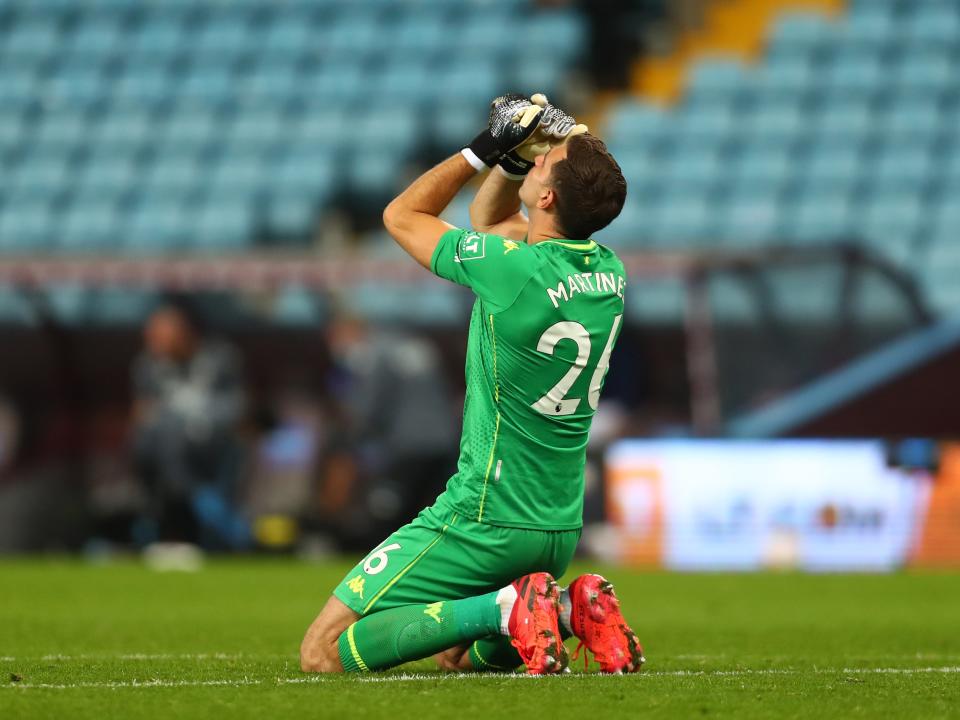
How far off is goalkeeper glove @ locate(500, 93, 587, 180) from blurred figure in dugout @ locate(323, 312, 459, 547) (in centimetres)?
810

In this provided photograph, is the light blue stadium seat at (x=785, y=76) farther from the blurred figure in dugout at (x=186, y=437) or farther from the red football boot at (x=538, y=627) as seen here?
the red football boot at (x=538, y=627)

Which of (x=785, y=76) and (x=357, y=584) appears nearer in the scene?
(x=357, y=584)

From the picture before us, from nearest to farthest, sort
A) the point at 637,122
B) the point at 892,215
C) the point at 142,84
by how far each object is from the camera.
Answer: the point at 892,215 < the point at 637,122 < the point at 142,84

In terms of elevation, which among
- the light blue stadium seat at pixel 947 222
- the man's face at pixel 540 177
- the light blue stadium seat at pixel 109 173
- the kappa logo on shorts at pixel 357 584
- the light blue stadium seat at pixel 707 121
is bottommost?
the kappa logo on shorts at pixel 357 584

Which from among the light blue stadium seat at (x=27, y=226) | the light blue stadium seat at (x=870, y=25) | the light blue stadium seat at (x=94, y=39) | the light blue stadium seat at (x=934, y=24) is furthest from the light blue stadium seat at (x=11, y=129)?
the light blue stadium seat at (x=934, y=24)

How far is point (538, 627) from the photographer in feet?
14.8

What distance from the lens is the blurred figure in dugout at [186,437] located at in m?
13.3

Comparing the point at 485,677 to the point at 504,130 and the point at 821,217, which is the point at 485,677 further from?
the point at 821,217

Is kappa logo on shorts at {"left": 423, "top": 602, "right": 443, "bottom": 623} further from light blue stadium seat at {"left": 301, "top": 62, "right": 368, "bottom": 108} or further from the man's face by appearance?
light blue stadium seat at {"left": 301, "top": 62, "right": 368, "bottom": 108}

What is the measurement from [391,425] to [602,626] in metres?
8.45

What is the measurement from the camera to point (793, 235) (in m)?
15.6

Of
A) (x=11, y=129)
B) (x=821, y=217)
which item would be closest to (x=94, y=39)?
(x=11, y=129)

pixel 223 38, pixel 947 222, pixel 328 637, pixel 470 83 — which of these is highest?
pixel 223 38

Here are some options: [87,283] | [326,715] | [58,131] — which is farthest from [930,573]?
[58,131]
